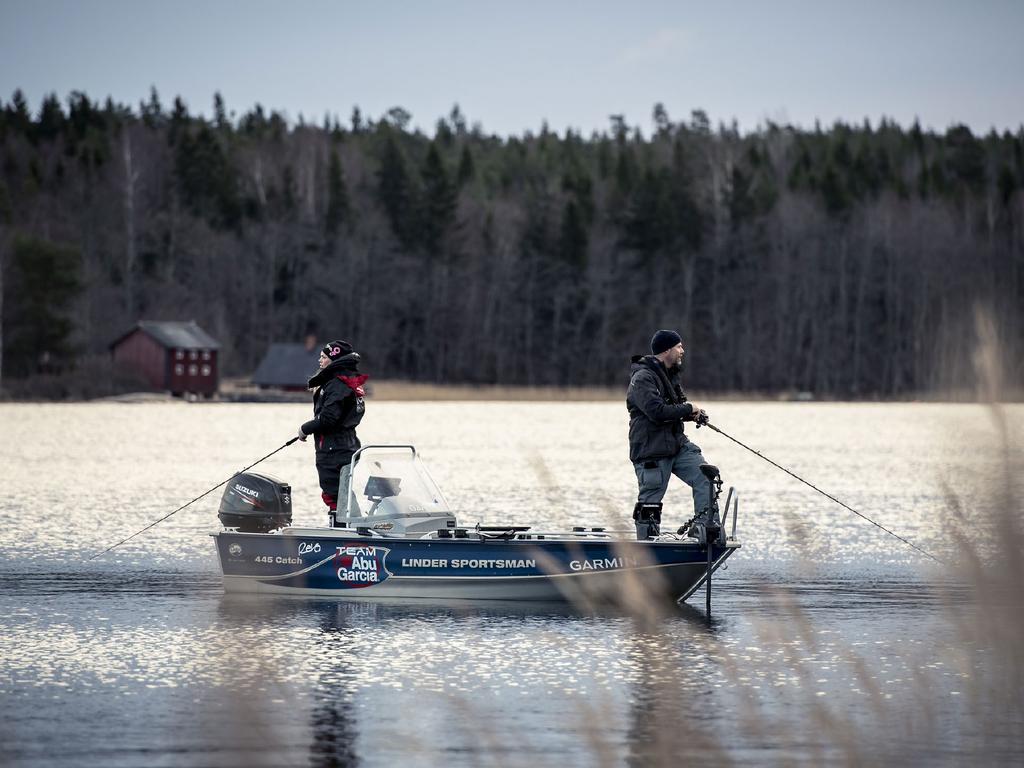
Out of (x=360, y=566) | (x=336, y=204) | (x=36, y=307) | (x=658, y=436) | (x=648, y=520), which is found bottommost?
(x=360, y=566)

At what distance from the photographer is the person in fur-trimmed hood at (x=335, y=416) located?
1259cm

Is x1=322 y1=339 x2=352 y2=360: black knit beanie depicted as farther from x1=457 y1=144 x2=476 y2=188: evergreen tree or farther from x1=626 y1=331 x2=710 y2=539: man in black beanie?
x1=457 y1=144 x2=476 y2=188: evergreen tree

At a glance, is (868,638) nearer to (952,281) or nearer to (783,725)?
(783,725)

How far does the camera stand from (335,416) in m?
12.6

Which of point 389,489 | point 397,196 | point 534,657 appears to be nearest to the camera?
point 534,657

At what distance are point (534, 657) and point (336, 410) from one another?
335 cm

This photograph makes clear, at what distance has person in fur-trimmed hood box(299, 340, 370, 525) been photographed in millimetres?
12586

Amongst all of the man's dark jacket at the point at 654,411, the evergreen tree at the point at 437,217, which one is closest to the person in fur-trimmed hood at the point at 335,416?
the man's dark jacket at the point at 654,411

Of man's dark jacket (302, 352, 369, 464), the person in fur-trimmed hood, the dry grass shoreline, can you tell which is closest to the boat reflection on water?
the person in fur-trimmed hood

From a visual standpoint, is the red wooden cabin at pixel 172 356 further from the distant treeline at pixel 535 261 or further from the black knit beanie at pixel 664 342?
the black knit beanie at pixel 664 342

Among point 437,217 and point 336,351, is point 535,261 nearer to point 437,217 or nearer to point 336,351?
point 437,217

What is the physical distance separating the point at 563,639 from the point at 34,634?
372cm

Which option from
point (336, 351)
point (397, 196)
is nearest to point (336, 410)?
point (336, 351)

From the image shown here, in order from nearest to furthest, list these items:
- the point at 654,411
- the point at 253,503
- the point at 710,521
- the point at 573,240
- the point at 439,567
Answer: the point at 710,521 < the point at 654,411 < the point at 439,567 < the point at 253,503 < the point at 573,240
